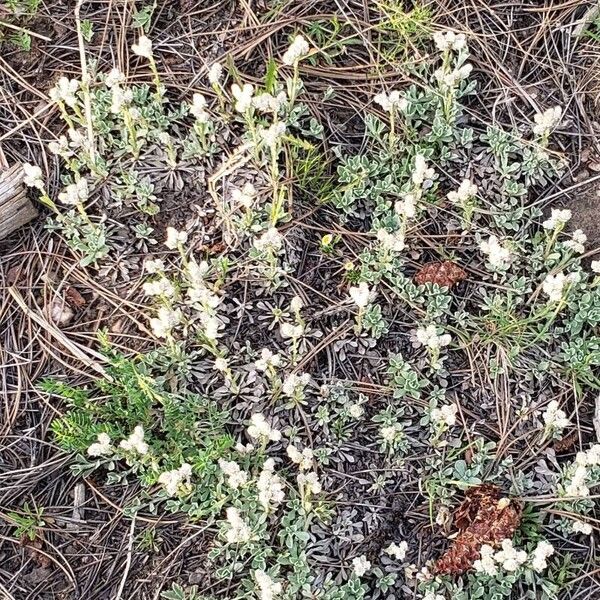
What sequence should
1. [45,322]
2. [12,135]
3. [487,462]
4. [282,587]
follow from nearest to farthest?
[282,587] < [487,462] < [45,322] < [12,135]

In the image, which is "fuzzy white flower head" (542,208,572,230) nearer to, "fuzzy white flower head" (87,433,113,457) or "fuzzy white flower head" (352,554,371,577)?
"fuzzy white flower head" (352,554,371,577)

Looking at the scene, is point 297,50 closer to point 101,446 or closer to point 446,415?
point 446,415

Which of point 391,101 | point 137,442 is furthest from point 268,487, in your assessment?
point 391,101

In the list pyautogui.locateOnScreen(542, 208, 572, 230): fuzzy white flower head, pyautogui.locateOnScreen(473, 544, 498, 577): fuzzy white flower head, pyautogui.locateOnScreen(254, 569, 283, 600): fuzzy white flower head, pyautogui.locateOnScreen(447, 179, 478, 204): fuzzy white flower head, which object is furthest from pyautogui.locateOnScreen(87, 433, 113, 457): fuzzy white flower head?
pyautogui.locateOnScreen(542, 208, 572, 230): fuzzy white flower head

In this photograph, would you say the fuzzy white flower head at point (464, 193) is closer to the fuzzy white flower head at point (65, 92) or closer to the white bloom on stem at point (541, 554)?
the white bloom on stem at point (541, 554)

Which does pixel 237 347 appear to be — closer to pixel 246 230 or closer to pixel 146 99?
pixel 246 230

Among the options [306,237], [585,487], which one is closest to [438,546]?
[585,487]

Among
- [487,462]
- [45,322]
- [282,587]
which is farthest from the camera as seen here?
[45,322]
